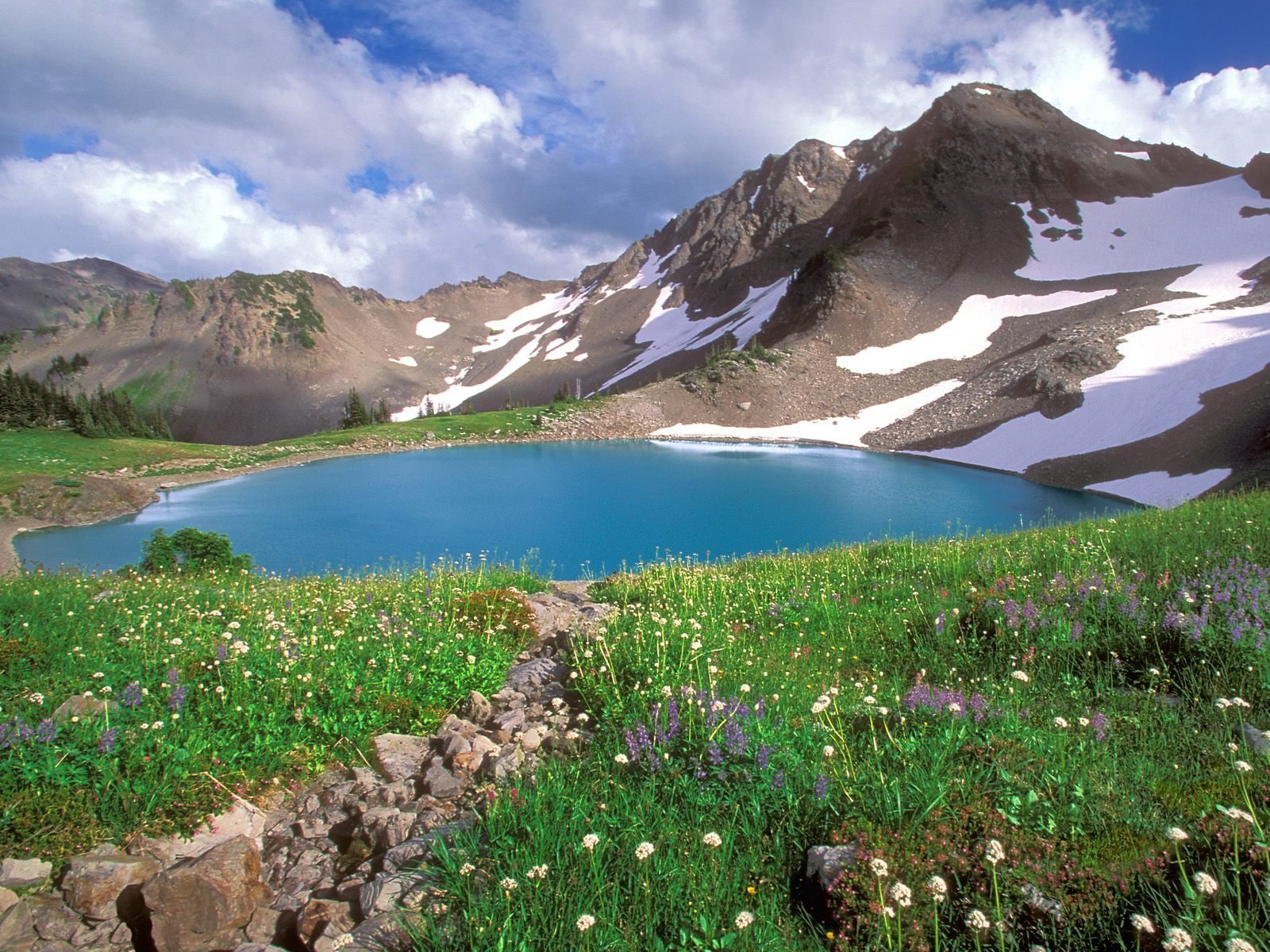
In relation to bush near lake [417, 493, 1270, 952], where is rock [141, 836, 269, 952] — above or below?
below

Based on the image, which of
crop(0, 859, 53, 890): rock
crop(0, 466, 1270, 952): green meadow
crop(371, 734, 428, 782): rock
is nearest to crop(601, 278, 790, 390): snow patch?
crop(0, 466, 1270, 952): green meadow

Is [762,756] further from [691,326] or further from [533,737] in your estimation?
[691,326]

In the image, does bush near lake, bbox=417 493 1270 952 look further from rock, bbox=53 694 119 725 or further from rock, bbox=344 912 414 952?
rock, bbox=53 694 119 725

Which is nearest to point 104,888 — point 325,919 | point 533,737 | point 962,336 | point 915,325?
point 325,919

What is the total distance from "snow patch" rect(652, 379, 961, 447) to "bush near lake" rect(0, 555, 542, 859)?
208 feet

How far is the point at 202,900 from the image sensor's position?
3.74 m

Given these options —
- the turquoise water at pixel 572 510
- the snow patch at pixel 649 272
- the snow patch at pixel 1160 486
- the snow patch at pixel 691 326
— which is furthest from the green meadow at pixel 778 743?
the snow patch at pixel 649 272

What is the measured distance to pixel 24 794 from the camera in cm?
426

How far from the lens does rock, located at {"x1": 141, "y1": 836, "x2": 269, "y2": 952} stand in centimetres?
365

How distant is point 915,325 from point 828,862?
91045 mm

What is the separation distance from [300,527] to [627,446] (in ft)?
133

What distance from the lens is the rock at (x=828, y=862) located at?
3.19 m

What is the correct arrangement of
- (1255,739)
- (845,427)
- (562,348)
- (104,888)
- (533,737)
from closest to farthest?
(104,888) → (1255,739) → (533,737) → (845,427) → (562,348)

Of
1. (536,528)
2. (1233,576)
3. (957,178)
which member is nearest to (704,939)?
(1233,576)
